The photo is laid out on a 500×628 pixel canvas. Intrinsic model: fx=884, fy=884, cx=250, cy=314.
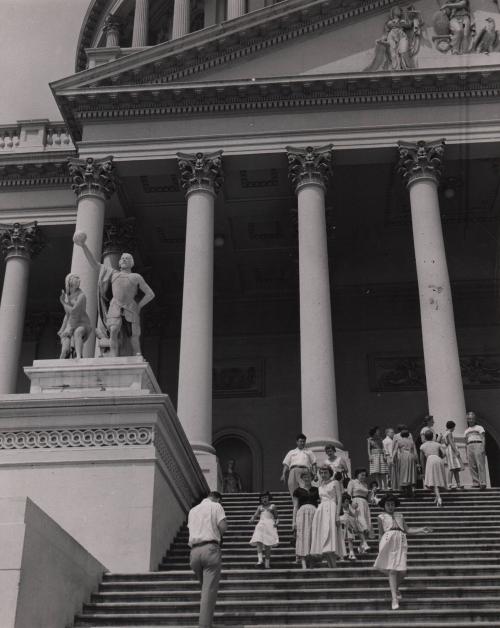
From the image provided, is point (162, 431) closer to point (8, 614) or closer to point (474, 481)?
point (8, 614)

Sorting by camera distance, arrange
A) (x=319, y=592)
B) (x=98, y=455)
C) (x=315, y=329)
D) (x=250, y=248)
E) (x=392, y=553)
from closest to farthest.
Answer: (x=392, y=553), (x=319, y=592), (x=98, y=455), (x=315, y=329), (x=250, y=248)

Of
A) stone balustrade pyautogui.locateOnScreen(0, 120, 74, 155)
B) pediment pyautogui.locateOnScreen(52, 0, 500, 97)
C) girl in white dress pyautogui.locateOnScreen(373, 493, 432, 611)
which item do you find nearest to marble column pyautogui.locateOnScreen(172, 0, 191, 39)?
stone balustrade pyautogui.locateOnScreen(0, 120, 74, 155)

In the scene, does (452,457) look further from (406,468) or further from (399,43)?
(399,43)

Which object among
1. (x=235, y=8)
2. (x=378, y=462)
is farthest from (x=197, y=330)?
(x=235, y=8)

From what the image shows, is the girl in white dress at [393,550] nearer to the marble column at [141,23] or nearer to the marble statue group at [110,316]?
the marble statue group at [110,316]

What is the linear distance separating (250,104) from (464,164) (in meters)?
6.29

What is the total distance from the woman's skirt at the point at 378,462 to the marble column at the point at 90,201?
26.5 ft

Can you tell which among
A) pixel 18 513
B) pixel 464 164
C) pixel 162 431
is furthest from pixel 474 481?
pixel 18 513

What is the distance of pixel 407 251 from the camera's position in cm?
3066

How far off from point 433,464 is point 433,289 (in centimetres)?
593

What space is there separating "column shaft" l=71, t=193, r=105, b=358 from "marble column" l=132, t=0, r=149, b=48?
19.8 meters

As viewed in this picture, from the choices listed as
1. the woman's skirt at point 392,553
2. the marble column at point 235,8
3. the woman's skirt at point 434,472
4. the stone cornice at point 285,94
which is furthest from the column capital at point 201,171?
the marble column at point 235,8

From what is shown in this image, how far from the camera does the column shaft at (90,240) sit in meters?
21.8

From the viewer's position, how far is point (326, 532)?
1148 centimetres
